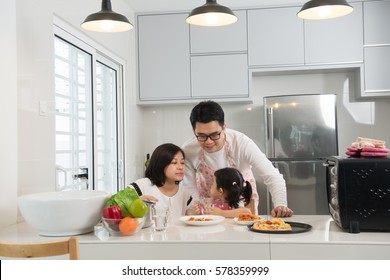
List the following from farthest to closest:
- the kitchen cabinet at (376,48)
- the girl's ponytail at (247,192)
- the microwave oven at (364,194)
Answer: the kitchen cabinet at (376,48)
the girl's ponytail at (247,192)
the microwave oven at (364,194)

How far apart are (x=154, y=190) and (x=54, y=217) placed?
68cm

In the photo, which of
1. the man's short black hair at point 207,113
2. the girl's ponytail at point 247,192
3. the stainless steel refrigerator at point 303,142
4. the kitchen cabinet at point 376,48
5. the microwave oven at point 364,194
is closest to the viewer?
the microwave oven at point 364,194

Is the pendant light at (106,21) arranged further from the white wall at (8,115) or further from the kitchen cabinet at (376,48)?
the kitchen cabinet at (376,48)

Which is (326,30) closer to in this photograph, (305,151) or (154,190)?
(305,151)

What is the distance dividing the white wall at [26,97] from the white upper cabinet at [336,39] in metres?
2.15

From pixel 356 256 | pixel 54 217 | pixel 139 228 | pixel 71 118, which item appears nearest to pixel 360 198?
pixel 356 256

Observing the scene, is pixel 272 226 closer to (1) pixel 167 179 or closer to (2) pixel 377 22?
(1) pixel 167 179

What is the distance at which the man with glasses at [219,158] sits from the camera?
2131mm

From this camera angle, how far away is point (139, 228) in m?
1.57

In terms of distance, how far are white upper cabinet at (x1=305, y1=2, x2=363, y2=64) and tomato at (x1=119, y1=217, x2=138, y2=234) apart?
275 cm

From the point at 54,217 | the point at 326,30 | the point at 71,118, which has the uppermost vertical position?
the point at 326,30

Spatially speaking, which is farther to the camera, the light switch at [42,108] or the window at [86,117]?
the window at [86,117]

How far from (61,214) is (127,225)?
0.84 feet

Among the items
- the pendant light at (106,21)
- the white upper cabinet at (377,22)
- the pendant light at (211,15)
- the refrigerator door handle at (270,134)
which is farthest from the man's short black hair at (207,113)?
A: the white upper cabinet at (377,22)
